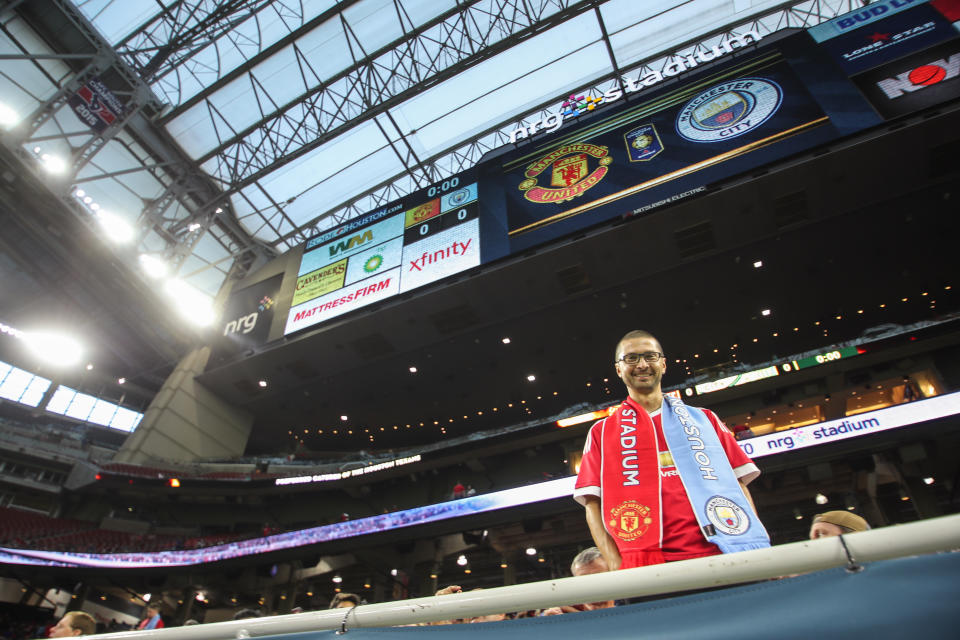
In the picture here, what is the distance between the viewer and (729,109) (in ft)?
45.3

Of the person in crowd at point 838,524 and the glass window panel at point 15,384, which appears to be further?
the glass window panel at point 15,384

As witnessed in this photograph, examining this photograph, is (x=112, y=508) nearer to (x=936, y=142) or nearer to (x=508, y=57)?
(x=508, y=57)

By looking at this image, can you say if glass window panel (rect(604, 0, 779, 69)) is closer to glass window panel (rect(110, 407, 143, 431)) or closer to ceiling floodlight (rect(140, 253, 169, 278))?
ceiling floodlight (rect(140, 253, 169, 278))

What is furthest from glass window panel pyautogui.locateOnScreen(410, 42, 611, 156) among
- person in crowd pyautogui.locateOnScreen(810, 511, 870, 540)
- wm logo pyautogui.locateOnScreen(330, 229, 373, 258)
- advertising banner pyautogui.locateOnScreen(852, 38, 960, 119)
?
person in crowd pyautogui.locateOnScreen(810, 511, 870, 540)

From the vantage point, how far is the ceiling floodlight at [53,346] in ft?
73.2

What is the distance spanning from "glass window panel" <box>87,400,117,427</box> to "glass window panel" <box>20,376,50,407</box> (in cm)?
210

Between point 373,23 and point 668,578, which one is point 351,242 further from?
point 668,578

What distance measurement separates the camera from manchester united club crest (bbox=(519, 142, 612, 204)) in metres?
14.4

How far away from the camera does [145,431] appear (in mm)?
18828

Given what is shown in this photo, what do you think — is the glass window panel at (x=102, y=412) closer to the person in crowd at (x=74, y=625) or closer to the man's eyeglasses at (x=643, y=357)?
the person in crowd at (x=74, y=625)

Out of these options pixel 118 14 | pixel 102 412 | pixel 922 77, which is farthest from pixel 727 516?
pixel 102 412

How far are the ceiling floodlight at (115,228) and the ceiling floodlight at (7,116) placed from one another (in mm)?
3378

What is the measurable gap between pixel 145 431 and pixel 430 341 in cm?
1119

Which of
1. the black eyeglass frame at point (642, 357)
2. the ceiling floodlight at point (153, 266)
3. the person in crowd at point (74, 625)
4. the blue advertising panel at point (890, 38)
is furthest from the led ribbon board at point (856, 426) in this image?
the ceiling floodlight at point (153, 266)
